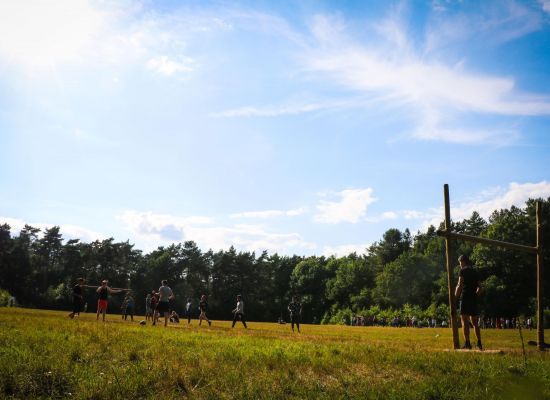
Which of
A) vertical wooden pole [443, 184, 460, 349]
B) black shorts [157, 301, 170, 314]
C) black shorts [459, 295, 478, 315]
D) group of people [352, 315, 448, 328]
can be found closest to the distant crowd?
group of people [352, 315, 448, 328]

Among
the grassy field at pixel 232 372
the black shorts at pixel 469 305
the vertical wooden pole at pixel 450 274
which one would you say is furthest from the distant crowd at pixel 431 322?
the grassy field at pixel 232 372

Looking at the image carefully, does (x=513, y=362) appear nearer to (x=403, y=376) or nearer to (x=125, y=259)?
(x=403, y=376)

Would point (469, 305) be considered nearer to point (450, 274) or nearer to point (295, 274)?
point (450, 274)

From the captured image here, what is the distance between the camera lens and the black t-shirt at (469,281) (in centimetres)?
1244

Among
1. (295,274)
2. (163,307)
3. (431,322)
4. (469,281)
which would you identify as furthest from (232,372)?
(295,274)

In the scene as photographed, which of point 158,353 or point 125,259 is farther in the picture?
point 125,259

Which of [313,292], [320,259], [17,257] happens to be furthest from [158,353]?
[320,259]

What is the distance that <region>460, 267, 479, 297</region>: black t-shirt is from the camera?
40.8ft

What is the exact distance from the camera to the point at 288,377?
7.38m

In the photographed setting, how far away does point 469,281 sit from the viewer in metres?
12.5

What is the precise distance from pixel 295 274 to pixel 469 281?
12347 centimetres

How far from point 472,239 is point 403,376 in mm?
6501

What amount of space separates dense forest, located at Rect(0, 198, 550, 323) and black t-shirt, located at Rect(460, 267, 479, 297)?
74898mm

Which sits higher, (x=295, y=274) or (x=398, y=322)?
(x=295, y=274)
